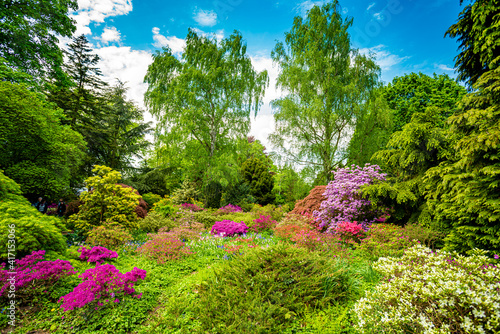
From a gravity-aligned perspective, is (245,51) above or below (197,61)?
above

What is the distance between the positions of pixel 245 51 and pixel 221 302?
42.6 feet

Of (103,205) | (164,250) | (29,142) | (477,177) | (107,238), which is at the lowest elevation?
(164,250)

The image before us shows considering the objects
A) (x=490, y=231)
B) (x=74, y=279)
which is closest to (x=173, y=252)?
(x=74, y=279)

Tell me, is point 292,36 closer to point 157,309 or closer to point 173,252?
point 173,252

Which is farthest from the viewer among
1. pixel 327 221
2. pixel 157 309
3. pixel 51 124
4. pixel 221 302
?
pixel 51 124

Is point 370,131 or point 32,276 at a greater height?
point 370,131

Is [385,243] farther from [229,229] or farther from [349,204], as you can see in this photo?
[229,229]

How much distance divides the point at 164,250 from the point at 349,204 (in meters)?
5.72

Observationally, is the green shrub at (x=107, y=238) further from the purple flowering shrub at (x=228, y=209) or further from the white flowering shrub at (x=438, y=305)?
the white flowering shrub at (x=438, y=305)

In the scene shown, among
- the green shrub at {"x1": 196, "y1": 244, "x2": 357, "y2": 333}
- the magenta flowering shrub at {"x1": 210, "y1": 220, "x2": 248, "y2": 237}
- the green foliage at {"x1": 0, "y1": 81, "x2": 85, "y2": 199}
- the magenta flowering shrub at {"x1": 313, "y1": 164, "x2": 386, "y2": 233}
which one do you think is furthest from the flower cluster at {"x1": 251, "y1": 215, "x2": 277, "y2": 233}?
the green foliage at {"x1": 0, "y1": 81, "x2": 85, "y2": 199}

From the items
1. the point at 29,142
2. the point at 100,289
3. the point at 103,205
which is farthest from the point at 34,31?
the point at 100,289

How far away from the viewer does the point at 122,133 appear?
17109 millimetres

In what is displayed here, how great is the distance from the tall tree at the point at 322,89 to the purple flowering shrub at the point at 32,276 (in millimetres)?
9494

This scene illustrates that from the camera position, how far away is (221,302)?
2.83 m
